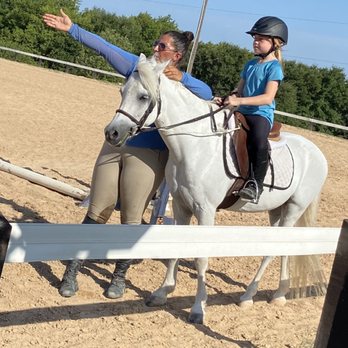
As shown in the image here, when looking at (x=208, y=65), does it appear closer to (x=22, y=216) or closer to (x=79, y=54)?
(x=79, y=54)

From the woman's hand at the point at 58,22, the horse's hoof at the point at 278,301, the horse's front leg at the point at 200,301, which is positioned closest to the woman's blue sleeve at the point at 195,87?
the woman's hand at the point at 58,22

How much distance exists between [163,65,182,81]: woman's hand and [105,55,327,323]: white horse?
141 millimetres

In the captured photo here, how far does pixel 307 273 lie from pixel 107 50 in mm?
2726

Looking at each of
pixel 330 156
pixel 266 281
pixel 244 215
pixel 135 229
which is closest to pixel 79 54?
pixel 330 156

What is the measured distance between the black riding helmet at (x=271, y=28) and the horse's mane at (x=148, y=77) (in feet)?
3.47

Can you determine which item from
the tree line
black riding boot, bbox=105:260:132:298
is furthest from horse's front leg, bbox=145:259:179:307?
the tree line

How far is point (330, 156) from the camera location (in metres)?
16.8

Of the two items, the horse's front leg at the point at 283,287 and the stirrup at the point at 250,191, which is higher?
the stirrup at the point at 250,191

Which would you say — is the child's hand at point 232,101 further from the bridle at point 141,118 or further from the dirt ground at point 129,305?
the dirt ground at point 129,305

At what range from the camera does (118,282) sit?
204 inches

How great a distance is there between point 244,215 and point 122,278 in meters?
3.73

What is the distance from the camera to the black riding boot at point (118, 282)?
5.09 meters

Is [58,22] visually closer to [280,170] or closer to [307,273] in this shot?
[280,170]

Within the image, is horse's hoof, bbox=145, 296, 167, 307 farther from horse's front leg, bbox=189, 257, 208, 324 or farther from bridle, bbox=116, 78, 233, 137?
bridle, bbox=116, 78, 233, 137
